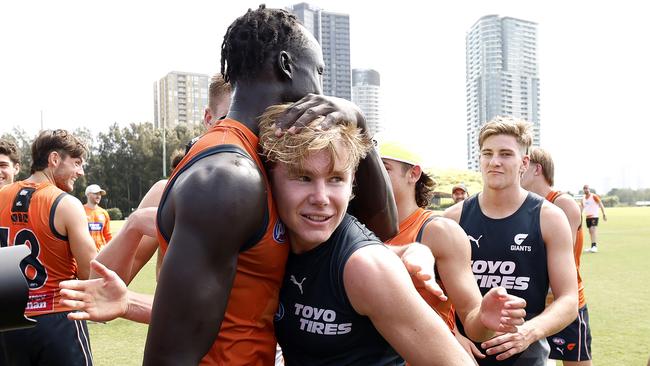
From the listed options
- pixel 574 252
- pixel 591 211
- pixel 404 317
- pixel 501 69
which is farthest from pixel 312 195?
pixel 501 69

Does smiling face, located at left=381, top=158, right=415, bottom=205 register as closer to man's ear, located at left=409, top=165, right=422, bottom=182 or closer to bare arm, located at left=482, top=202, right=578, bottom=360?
man's ear, located at left=409, top=165, right=422, bottom=182

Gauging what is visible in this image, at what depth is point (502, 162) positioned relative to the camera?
438 cm

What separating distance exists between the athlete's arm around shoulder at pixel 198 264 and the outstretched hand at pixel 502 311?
134cm

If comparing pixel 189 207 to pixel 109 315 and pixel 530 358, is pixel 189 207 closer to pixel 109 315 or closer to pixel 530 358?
pixel 109 315

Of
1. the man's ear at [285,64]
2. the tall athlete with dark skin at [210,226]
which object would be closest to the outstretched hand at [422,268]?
the tall athlete with dark skin at [210,226]

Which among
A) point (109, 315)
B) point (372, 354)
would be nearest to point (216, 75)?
point (109, 315)

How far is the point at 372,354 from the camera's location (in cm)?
199

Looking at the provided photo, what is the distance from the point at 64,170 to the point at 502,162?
410cm

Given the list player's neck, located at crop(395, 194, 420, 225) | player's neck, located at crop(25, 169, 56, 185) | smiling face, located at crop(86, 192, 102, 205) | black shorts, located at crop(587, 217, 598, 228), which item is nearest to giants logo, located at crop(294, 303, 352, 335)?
player's neck, located at crop(395, 194, 420, 225)

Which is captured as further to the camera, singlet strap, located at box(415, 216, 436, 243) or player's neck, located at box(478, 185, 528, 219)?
player's neck, located at box(478, 185, 528, 219)

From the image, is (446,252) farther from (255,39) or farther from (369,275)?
(255,39)

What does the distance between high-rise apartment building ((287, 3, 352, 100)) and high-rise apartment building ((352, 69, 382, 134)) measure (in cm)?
1047

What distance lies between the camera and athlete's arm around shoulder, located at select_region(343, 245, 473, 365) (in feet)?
5.72

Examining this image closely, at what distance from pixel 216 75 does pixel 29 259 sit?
2.49 meters
